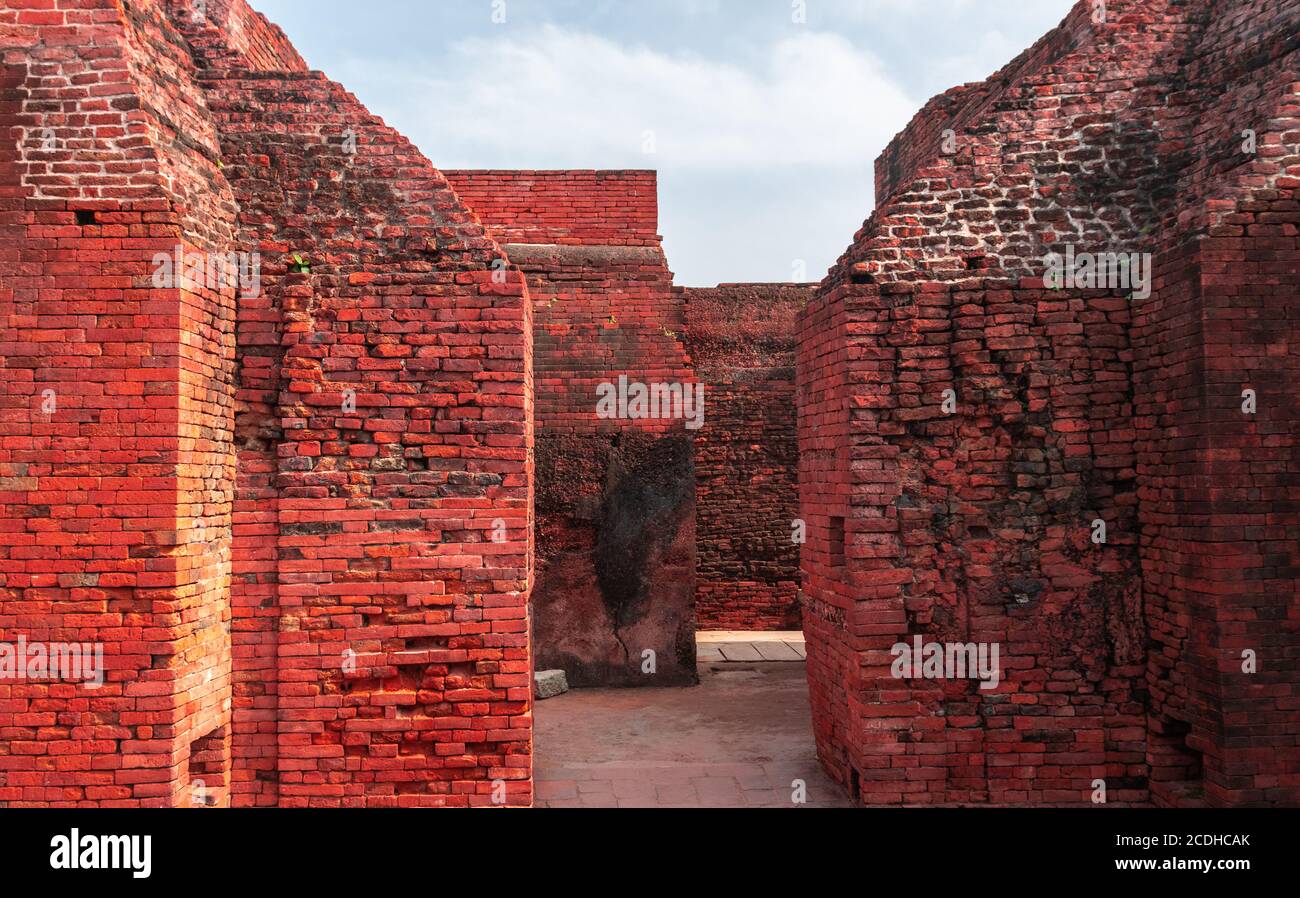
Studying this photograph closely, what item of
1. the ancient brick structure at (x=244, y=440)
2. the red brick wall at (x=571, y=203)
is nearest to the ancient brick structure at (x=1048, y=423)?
the ancient brick structure at (x=244, y=440)

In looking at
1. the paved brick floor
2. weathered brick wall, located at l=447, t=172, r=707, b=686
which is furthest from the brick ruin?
weathered brick wall, located at l=447, t=172, r=707, b=686

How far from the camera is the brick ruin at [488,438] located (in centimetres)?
455

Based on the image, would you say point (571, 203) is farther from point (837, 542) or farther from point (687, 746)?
point (687, 746)

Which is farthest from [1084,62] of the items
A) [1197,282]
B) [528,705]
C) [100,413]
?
[100,413]

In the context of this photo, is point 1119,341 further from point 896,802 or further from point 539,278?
point 539,278

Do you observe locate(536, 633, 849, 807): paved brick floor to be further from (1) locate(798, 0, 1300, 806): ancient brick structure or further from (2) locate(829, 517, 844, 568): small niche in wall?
(2) locate(829, 517, 844, 568): small niche in wall

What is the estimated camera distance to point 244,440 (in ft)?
17.1

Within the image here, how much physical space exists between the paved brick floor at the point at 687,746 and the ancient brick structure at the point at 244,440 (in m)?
1.22

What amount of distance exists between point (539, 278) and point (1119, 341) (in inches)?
229

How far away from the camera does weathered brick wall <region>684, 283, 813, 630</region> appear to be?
13.9 m

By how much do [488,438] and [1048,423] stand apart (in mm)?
3381

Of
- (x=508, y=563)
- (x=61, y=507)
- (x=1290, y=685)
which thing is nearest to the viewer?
(x=61, y=507)

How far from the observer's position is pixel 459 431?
204 inches

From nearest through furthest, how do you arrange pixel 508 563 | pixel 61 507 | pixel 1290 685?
pixel 61 507, pixel 1290 685, pixel 508 563
